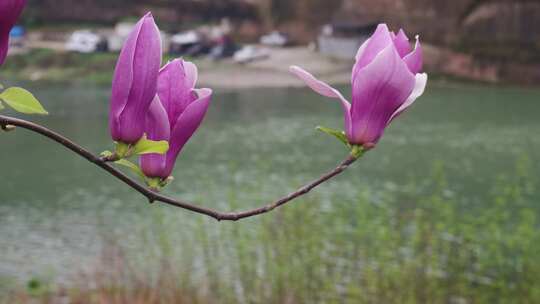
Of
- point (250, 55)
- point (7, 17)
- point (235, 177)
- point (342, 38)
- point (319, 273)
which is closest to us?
point (7, 17)

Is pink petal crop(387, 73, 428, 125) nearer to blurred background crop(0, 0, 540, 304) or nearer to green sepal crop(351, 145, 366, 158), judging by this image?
green sepal crop(351, 145, 366, 158)

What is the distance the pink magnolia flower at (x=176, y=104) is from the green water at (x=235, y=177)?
2.40 meters

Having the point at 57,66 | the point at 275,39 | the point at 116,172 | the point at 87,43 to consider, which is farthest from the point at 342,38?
the point at 116,172

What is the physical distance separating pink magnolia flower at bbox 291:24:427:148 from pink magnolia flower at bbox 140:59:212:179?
0.05 m

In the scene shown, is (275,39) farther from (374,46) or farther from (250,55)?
(374,46)

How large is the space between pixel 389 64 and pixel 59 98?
14.0 m

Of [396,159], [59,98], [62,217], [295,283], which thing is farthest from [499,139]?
[59,98]

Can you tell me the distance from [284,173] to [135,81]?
6.05m

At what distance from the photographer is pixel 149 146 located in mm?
340

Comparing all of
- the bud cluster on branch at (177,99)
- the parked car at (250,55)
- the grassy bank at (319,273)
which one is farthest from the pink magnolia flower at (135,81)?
the parked car at (250,55)

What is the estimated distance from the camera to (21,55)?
15.6 m

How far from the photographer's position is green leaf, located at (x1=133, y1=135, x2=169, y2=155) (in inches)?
13.0

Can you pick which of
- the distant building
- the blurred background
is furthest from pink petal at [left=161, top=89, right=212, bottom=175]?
the distant building

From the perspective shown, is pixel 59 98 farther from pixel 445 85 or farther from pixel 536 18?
pixel 536 18
